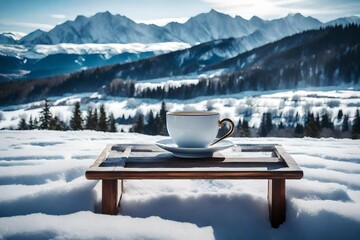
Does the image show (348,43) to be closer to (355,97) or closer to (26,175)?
(355,97)

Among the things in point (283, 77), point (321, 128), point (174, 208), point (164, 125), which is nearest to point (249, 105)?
point (283, 77)

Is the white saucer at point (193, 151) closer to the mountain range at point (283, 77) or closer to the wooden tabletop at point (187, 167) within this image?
the wooden tabletop at point (187, 167)

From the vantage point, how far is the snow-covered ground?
97.4 m

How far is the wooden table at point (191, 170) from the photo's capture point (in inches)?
74.6

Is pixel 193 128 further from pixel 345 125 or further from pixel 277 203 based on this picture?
pixel 345 125

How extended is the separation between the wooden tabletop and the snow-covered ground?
3055 inches

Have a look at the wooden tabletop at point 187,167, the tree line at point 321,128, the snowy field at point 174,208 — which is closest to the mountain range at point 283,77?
the tree line at point 321,128

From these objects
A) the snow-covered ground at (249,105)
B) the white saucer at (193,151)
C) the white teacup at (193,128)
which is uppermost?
the snow-covered ground at (249,105)

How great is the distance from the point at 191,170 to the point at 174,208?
529 millimetres

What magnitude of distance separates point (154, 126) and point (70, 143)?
6085 cm

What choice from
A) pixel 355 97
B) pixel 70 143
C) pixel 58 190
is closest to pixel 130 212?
pixel 58 190

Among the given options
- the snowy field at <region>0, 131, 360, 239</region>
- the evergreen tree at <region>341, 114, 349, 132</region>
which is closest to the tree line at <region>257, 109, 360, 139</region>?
the evergreen tree at <region>341, 114, 349, 132</region>

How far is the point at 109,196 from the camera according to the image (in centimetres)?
204

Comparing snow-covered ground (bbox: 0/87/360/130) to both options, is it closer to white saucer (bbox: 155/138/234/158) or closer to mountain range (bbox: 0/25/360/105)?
mountain range (bbox: 0/25/360/105)
